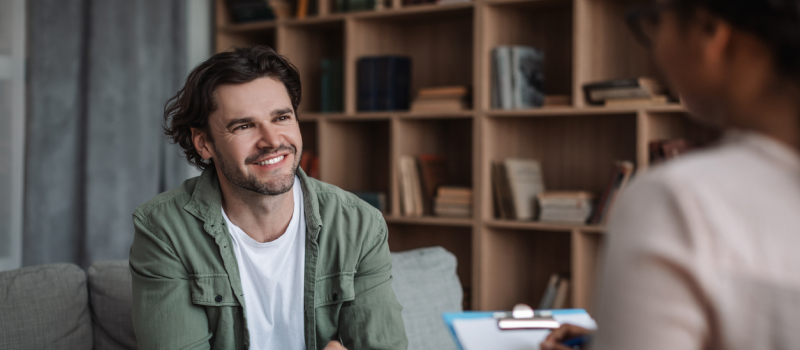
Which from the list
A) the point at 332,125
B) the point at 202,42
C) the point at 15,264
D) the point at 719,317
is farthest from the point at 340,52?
the point at 719,317

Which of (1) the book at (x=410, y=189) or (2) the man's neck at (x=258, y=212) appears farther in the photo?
(1) the book at (x=410, y=189)

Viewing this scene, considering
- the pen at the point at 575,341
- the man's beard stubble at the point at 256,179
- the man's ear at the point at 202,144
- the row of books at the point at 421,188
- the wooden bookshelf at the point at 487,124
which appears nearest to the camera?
the pen at the point at 575,341

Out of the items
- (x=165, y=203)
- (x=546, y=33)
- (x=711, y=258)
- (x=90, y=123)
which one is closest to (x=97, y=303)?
(x=165, y=203)

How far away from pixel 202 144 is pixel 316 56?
1.76 m

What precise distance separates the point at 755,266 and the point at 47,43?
252cm

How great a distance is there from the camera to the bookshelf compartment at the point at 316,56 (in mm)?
3045

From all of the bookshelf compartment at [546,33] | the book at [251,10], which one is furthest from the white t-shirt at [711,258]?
the book at [251,10]

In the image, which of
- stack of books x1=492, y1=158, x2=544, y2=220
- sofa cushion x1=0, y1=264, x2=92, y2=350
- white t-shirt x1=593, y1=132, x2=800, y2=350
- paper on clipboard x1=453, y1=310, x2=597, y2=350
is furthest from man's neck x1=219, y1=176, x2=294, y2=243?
stack of books x1=492, y1=158, x2=544, y2=220

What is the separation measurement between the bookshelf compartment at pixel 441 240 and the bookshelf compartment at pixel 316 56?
0.68 metres

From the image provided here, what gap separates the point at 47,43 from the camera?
7.69 ft

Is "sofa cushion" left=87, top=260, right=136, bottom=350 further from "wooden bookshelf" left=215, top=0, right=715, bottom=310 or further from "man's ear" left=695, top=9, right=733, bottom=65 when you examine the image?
"man's ear" left=695, top=9, right=733, bottom=65

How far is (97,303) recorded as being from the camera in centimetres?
160

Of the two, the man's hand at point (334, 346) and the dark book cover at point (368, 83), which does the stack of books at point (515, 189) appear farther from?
the man's hand at point (334, 346)

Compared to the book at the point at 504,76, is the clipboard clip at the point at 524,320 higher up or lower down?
lower down
